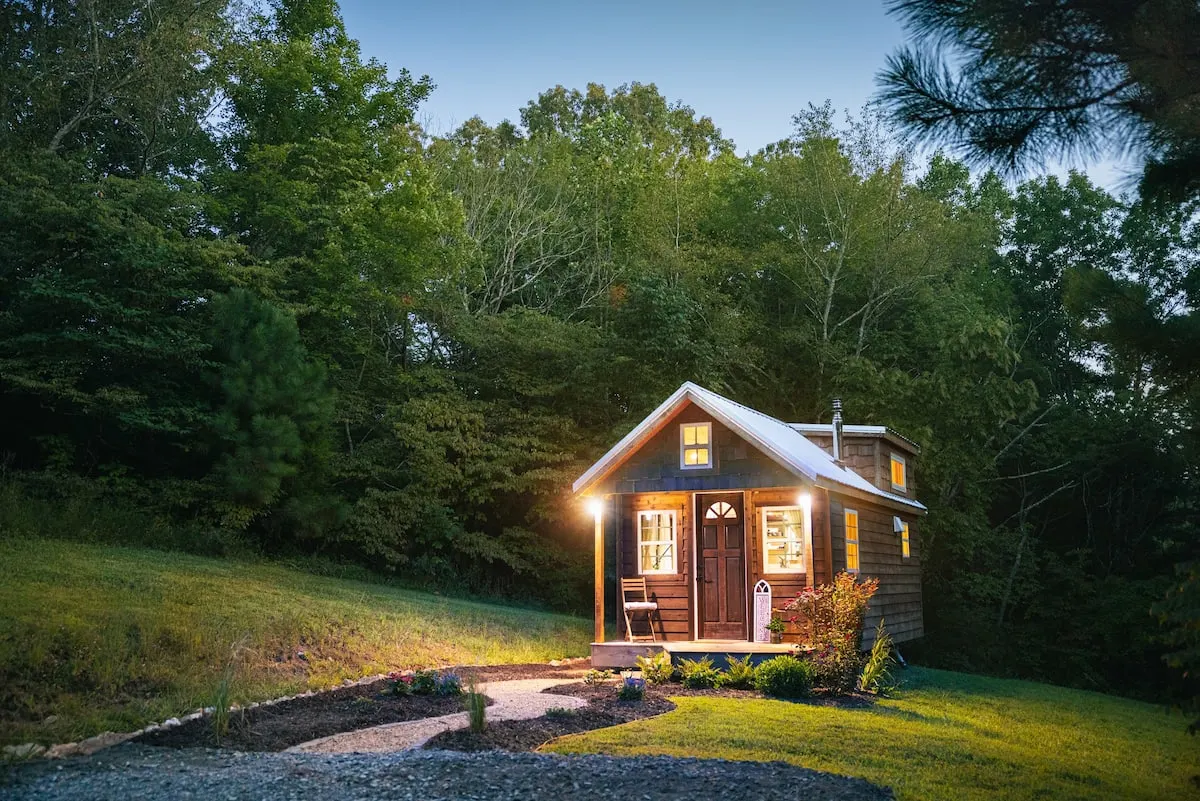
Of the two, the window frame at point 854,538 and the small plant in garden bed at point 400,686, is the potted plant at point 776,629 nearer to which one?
the window frame at point 854,538

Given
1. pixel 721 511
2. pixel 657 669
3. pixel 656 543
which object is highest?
pixel 721 511

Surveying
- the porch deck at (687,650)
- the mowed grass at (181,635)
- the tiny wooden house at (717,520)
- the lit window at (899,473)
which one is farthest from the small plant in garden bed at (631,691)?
the lit window at (899,473)

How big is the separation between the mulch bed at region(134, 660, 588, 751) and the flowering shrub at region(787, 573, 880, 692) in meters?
4.43

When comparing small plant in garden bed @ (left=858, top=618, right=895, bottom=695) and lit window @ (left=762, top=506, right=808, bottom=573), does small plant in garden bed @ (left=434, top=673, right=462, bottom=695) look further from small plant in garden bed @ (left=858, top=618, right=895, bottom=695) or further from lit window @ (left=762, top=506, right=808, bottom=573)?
lit window @ (left=762, top=506, right=808, bottom=573)

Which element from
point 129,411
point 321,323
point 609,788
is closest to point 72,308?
point 129,411

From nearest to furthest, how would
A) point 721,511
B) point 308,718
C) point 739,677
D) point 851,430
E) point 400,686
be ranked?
1. point 308,718
2. point 400,686
3. point 739,677
4. point 721,511
5. point 851,430

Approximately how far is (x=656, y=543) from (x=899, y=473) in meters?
6.39

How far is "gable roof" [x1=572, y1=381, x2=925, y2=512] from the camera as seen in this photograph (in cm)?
1318

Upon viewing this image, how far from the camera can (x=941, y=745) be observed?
8273 mm

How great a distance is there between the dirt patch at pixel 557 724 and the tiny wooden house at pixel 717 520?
2945 millimetres

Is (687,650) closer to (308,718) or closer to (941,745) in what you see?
(941,745)

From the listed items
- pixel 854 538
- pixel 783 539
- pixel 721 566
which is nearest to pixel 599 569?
pixel 721 566

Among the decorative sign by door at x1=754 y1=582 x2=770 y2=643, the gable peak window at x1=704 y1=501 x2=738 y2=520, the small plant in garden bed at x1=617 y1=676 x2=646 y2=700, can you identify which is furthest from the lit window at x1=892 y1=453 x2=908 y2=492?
the small plant in garden bed at x1=617 y1=676 x2=646 y2=700

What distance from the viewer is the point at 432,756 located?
23.0 feet
